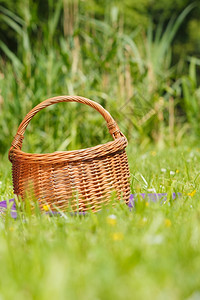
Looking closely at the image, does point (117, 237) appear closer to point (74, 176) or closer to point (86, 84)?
point (74, 176)

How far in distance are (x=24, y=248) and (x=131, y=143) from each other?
2500mm

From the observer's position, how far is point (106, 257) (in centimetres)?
84

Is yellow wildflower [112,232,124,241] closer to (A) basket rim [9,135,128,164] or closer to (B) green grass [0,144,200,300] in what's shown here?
(B) green grass [0,144,200,300]

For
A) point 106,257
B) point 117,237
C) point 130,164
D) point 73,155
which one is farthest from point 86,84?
point 106,257

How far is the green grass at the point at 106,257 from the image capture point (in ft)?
2.31

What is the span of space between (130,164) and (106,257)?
152 cm

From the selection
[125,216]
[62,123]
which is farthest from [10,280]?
[62,123]

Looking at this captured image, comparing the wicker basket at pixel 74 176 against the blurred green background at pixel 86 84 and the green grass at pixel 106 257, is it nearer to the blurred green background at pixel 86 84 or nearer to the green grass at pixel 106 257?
the green grass at pixel 106 257

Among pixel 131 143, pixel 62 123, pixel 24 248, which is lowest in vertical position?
pixel 131 143

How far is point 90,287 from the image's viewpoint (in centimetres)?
72

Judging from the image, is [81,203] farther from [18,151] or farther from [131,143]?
[131,143]

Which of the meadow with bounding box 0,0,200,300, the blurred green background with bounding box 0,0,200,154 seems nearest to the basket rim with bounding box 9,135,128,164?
the meadow with bounding box 0,0,200,300

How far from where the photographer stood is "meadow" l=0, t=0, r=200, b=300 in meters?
0.75

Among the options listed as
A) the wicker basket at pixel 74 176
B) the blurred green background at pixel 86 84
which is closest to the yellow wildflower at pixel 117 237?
the wicker basket at pixel 74 176
